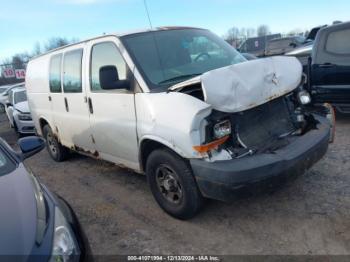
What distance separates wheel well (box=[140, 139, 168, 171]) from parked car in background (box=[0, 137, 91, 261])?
138 centimetres

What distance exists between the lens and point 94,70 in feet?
15.6

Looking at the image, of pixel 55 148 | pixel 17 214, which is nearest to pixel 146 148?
pixel 17 214

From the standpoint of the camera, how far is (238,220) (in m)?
3.80

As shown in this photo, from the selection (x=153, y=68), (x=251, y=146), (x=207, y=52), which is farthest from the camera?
(x=207, y=52)

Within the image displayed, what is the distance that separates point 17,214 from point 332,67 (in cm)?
588

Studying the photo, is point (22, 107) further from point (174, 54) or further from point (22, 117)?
point (174, 54)

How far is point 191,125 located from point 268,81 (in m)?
0.97

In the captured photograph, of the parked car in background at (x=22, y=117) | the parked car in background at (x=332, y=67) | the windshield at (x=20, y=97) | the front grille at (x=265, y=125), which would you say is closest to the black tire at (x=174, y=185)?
the front grille at (x=265, y=125)

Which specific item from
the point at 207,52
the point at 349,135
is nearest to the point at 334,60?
the point at 349,135

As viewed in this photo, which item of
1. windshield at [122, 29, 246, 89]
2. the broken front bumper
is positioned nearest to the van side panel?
windshield at [122, 29, 246, 89]

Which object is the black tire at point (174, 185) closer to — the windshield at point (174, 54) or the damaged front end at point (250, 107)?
the damaged front end at point (250, 107)

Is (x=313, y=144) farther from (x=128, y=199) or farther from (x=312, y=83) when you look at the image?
(x=312, y=83)

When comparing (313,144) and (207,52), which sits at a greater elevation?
(207,52)

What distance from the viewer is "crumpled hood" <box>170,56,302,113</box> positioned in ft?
10.5
